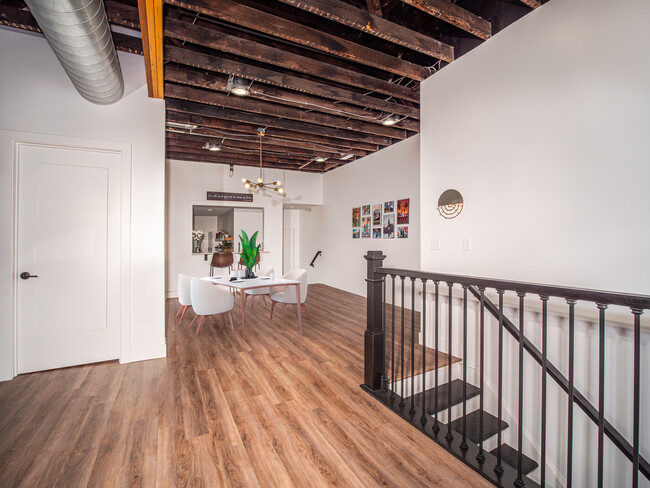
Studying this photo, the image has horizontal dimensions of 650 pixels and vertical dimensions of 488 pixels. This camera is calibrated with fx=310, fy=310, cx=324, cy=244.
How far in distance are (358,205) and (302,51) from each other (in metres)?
3.68

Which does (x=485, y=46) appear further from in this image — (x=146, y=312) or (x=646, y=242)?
(x=146, y=312)

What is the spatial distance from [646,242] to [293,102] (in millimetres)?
3522

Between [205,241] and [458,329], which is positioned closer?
[458,329]

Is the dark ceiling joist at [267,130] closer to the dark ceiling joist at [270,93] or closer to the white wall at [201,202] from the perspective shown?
the dark ceiling joist at [270,93]

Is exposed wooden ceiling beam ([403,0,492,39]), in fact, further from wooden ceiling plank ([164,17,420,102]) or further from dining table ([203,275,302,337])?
dining table ([203,275,302,337])

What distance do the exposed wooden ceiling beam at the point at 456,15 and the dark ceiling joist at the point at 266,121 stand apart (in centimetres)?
254

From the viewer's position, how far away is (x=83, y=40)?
206 cm

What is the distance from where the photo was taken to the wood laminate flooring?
172cm

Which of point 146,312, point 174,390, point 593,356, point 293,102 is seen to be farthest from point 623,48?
point 146,312

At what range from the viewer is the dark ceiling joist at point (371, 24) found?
2.37 metres

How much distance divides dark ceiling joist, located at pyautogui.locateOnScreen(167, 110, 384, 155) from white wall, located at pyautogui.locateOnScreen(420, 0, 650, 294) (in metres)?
2.49

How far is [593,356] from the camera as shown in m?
2.15

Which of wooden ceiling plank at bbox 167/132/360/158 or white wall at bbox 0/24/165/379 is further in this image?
wooden ceiling plank at bbox 167/132/360/158

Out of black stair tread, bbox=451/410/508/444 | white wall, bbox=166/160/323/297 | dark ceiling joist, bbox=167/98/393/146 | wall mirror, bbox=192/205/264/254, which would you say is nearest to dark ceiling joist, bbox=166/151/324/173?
white wall, bbox=166/160/323/297
